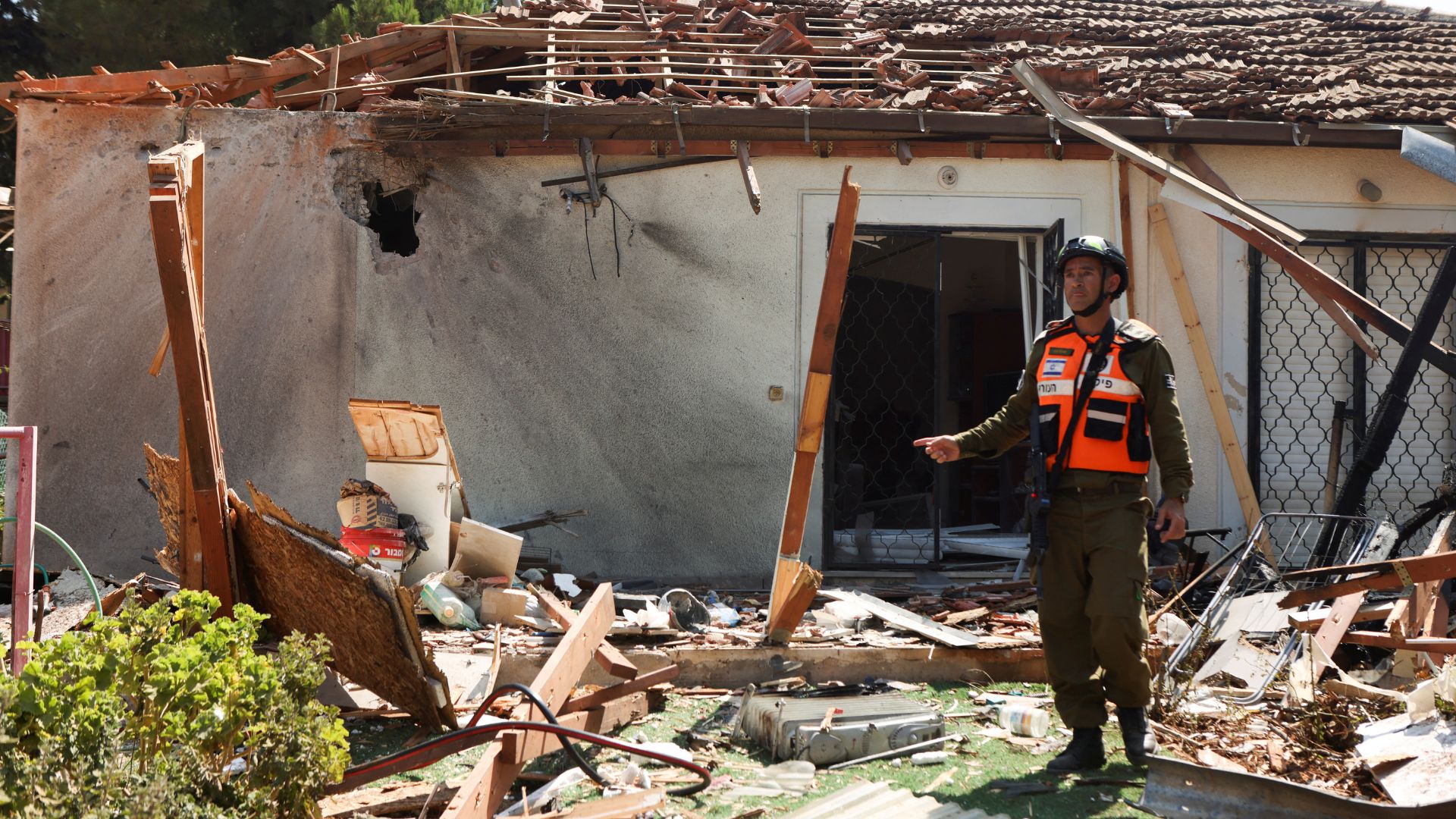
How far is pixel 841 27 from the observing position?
383 inches

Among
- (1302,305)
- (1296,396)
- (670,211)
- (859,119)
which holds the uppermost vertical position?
(859,119)

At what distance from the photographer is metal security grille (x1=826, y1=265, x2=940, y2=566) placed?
10828mm

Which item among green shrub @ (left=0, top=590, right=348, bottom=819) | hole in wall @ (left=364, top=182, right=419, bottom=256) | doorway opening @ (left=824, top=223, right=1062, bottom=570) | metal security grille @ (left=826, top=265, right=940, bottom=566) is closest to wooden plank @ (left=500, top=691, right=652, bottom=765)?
green shrub @ (left=0, top=590, right=348, bottom=819)

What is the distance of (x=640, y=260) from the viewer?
8227mm

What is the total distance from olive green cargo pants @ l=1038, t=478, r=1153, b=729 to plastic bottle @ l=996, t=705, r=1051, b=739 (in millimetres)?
341

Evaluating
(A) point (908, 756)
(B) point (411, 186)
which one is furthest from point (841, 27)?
(A) point (908, 756)

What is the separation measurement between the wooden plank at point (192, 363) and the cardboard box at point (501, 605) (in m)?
1.86

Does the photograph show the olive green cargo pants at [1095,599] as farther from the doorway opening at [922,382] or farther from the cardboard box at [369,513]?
the doorway opening at [922,382]

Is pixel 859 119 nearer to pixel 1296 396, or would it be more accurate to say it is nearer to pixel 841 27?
pixel 841 27

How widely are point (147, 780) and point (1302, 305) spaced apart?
26.3ft

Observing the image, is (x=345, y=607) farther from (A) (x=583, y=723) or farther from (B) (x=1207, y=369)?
(B) (x=1207, y=369)

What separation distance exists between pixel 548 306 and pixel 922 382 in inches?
265

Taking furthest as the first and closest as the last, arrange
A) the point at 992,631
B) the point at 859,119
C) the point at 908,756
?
1. the point at 859,119
2. the point at 992,631
3. the point at 908,756

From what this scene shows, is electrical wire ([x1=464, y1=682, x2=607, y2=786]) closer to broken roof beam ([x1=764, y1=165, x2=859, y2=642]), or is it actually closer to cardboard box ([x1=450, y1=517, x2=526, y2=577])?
broken roof beam ([x1=764, y1=165, x2=859, y2=642])
